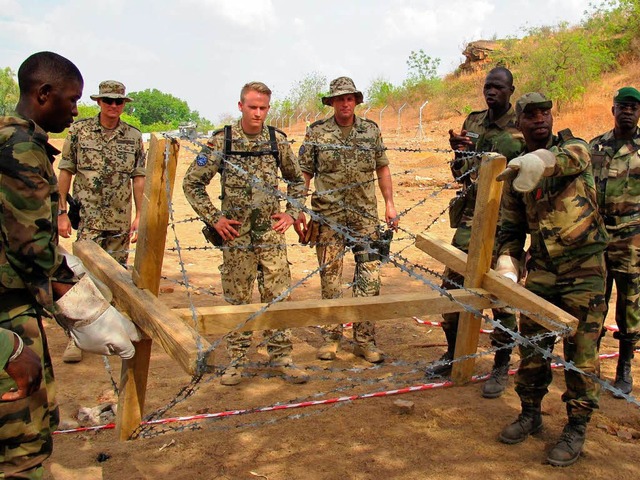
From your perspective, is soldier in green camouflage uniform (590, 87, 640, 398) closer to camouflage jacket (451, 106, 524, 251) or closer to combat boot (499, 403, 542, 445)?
camouflage jacket (451, 106, 524, 251)

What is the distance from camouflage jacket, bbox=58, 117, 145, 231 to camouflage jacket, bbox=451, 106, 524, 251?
2812 mm

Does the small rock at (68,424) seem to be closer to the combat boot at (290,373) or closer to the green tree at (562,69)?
the combat boot at (290,373)

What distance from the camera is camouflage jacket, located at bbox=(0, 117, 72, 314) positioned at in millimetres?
2270

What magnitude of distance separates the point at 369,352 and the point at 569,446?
1961 mm

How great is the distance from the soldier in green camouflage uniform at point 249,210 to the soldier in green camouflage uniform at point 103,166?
2.97ft

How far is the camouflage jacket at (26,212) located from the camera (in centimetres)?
227

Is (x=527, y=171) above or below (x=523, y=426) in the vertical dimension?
above

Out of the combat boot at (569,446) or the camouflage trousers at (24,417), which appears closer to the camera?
the camouflage trousers at (24,417)

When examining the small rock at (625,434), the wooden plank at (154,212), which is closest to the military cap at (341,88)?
the wooden plank at (154,212)

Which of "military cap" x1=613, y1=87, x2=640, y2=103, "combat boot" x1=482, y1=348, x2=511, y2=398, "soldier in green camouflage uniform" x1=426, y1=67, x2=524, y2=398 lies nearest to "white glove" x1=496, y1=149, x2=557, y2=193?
"soldier in green camouflage uniform" x1=426, y1=67, x2=524, y2=398

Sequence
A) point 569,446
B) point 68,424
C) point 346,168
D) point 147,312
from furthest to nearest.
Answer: point 346,168
point 68,424
point 569,446
point 147,312

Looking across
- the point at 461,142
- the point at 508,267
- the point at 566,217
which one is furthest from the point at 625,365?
the point at 461,142

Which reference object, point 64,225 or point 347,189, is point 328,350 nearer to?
point 347,189

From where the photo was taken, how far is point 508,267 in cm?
385
